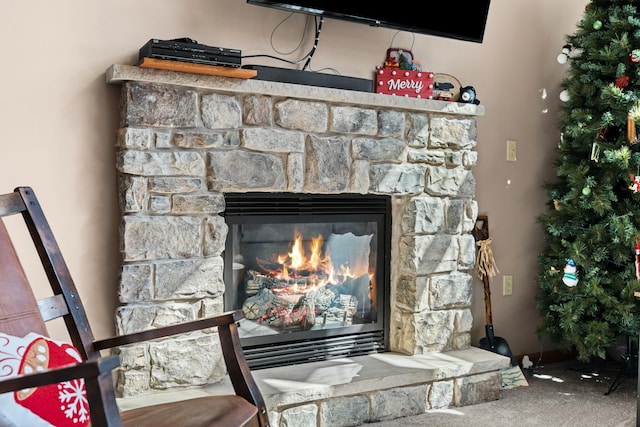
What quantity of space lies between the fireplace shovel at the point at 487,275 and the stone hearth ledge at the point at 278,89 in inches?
26.6

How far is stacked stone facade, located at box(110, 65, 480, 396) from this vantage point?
239 cm

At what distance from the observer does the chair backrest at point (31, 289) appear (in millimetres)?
1680

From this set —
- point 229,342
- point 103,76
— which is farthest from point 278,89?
point 229,342

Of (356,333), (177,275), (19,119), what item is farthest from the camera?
(356,333)

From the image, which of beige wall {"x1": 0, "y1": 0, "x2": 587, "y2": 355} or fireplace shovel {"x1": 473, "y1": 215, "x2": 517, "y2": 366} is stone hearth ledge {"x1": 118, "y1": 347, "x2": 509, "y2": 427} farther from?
beige wall {"x1": 0, "y1": 0, "x2": 587, "y2": 355}

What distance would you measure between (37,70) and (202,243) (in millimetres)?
906

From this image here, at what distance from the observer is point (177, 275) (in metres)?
2.46

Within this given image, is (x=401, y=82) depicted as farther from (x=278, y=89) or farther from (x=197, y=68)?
(x=197, y=68)

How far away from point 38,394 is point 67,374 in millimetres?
306

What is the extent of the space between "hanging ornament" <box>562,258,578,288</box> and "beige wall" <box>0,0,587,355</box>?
0.38 metres

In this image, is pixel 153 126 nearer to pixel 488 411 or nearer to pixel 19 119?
pixel 19 119

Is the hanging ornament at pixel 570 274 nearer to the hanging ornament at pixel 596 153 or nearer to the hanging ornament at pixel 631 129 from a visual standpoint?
the hanging ornament at pixel 596 153

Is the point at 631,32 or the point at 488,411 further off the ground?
the point at 631,32

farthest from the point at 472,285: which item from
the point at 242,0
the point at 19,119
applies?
the point at 19,119
